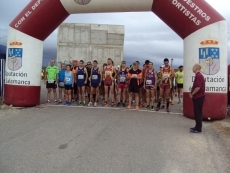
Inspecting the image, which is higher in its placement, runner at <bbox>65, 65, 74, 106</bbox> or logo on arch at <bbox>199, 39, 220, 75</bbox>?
logo on arch at <bbox>199, 39, 220, 75</bbox>

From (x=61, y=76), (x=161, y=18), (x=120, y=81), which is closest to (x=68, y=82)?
(x=61, y=76)

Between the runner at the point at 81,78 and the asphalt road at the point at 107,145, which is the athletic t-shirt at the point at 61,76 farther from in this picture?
the asphalt road at the point at 107,145

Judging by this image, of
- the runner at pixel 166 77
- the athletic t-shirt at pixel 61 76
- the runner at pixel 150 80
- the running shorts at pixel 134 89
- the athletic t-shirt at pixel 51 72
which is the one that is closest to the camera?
the runner at pixel 166 77

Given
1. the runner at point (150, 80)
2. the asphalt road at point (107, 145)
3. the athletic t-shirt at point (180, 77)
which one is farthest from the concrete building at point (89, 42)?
the asphalt road at point (107, 145)

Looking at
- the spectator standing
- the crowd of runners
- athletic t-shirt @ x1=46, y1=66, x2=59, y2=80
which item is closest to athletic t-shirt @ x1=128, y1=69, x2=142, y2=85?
the crowd of runners

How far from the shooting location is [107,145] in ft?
17.5

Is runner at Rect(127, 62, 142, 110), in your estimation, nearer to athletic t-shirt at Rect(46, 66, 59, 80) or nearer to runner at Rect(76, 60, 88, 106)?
runner at Rect(76, 60, 88, 106)

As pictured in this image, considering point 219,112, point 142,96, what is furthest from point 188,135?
point 142,96

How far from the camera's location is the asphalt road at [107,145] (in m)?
4.32

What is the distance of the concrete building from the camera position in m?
24.6

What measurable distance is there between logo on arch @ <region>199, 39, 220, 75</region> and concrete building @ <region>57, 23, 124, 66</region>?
17.9m

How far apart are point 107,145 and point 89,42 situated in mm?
20769

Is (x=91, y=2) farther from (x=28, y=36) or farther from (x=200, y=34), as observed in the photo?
(x=200, y=34)

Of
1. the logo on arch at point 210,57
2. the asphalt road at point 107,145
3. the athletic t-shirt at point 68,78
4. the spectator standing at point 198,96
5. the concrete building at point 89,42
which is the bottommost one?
the asphalt road at point 107,145
